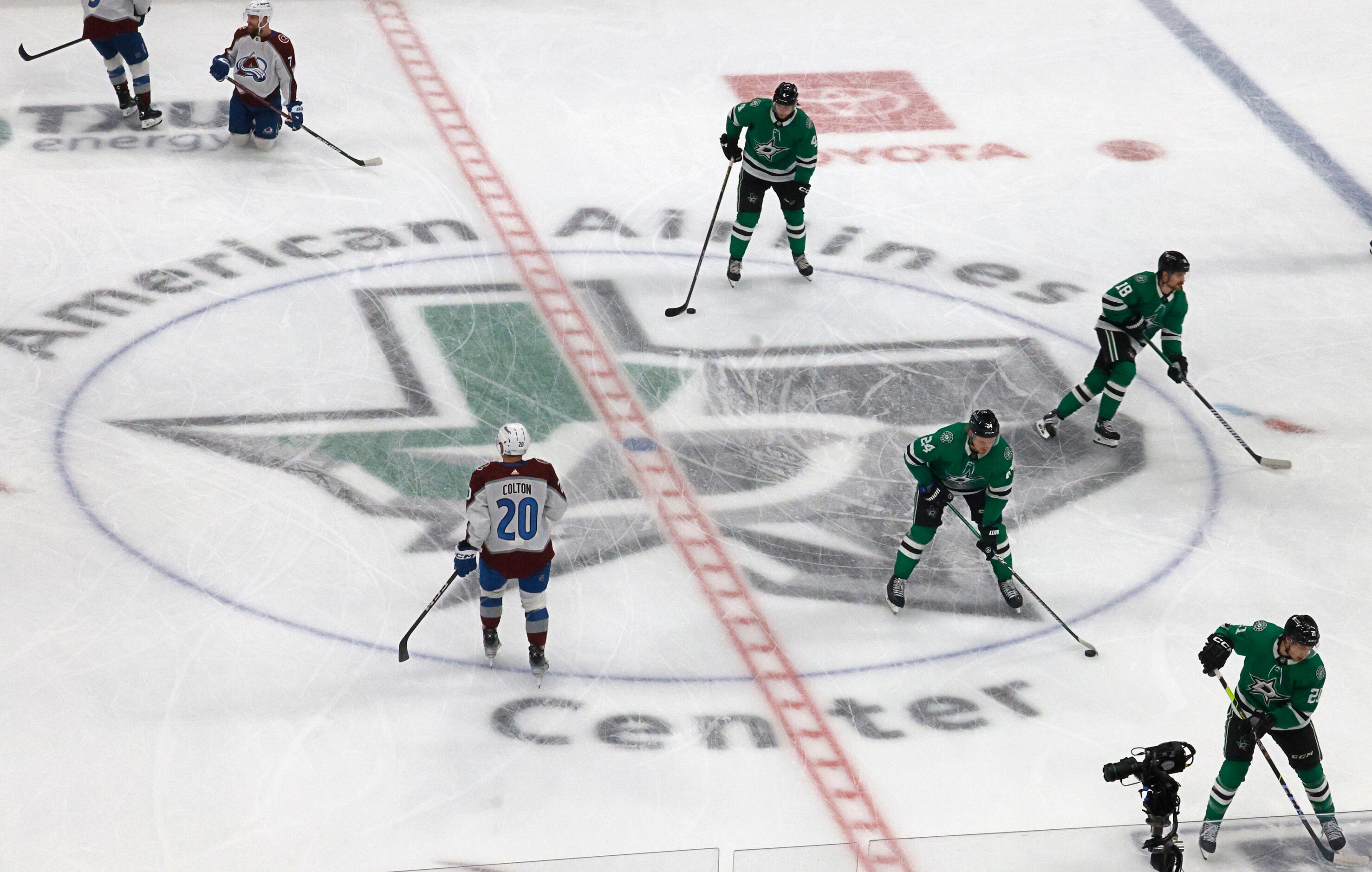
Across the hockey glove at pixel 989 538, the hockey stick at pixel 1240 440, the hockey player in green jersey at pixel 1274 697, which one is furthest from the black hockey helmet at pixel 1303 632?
Answer: the hockey stick at pixel 1240 440

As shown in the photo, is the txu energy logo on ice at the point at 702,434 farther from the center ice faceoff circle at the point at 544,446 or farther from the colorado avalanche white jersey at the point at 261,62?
the colorado avalanche white jersey at the point at 261,62

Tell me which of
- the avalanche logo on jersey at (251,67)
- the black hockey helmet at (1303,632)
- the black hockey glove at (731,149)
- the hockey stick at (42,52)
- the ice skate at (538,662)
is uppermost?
the black hockey glove at (731,149)

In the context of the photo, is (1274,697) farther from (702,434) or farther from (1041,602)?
(702,434)

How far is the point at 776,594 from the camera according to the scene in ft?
20.5

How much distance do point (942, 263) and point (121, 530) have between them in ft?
13.4

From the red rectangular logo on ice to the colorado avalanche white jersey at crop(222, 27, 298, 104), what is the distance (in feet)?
8.50

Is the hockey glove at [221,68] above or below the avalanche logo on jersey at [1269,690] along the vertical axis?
above

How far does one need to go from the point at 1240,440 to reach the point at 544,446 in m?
2.75

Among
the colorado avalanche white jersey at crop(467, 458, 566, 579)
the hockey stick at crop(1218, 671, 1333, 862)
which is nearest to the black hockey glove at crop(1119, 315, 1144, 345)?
the hockey stick at crop(1218, 671, 1333, 862)

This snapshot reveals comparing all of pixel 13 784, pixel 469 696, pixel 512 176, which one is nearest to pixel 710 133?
pixel 512 176

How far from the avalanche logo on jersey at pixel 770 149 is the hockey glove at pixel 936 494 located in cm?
237

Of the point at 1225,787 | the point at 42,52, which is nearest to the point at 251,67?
the point at 42,52

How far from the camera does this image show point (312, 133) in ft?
28.7

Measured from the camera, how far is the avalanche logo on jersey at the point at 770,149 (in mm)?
7867
